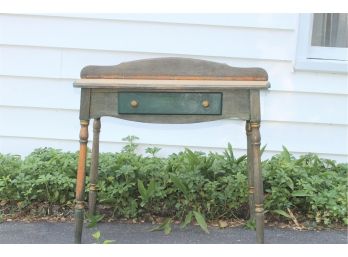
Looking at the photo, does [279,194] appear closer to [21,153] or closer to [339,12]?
[339,12]

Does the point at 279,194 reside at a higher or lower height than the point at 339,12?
lower

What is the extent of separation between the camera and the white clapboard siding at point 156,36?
13.9ft

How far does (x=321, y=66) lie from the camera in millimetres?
4234

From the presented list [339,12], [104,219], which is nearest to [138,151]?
[104,219]

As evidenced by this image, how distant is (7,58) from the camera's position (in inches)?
170

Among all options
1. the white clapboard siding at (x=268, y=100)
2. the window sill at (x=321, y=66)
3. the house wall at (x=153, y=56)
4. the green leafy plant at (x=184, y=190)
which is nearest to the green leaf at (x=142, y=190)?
the green leafy plant at (x=184, y=190)

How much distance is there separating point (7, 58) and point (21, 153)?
2.48ft

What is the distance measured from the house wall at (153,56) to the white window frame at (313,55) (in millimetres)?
54

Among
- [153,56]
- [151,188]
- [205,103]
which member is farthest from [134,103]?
[153,56]

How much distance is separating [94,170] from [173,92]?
0.94 m

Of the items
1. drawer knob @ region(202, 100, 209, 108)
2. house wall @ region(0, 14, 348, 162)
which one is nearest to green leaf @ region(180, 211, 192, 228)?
house wall @ region(0, 14, 348, 162)

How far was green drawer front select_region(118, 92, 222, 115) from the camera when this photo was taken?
2908 millimetres

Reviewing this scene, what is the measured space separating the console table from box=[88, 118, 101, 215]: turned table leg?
1.80 ft

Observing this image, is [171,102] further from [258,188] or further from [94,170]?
[94,170]
